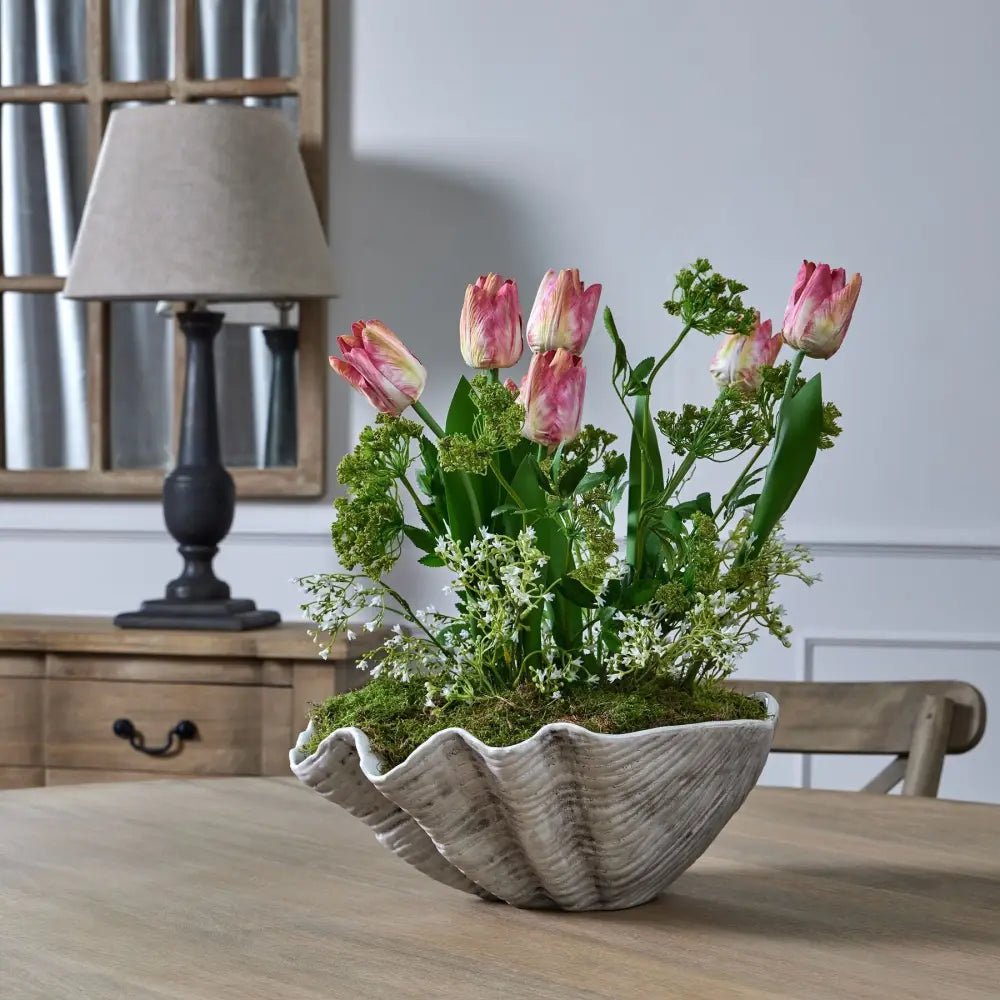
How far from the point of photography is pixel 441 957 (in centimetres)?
94

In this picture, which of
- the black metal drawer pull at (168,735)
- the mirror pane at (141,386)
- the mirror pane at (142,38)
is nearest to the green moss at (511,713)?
the black metal drawer pull at (168,735)

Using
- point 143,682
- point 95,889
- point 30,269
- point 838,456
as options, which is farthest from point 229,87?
point 95,889

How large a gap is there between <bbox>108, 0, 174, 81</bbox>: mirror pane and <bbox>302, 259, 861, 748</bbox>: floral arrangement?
223 cm

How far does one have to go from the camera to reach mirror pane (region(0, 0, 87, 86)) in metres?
3.04

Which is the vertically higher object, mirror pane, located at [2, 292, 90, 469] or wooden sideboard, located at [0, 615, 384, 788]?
mirror pane, located at [2, 292, 90, 469]

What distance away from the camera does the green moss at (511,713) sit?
0.94 m

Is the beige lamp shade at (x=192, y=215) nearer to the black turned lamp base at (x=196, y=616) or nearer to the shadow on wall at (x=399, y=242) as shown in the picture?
the shadow on wall at (x=399, y=242)

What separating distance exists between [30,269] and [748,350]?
94.6 inches

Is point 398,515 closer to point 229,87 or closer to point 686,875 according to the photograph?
point 686,875

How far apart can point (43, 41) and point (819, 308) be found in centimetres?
253

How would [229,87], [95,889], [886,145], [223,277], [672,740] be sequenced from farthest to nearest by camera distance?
[229,87], [886,145], [223,277], [95,889], [672,740]

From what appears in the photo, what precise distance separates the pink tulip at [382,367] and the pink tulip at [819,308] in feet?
0.80

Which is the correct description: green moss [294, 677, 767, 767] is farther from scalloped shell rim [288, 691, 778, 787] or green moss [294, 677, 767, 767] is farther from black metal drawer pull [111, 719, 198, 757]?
black metal drawer pull [111, 719, 198, 757]

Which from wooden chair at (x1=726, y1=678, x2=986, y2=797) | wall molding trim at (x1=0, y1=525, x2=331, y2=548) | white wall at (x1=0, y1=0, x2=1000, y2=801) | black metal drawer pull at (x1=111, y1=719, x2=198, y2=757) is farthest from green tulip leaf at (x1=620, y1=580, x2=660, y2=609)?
wall molding trim at (x1=0, y1=525, x2=331, y2=548)
